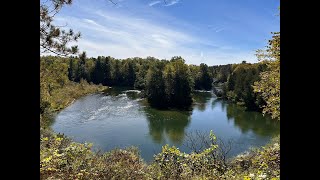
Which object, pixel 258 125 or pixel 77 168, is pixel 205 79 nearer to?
pixel 258 125

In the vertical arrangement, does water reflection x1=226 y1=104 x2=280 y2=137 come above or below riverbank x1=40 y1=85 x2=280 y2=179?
below

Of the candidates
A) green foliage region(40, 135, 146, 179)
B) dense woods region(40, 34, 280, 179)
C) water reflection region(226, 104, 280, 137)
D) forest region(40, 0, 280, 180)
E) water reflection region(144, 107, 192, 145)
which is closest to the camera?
forest region(40, 0, 280, 180)

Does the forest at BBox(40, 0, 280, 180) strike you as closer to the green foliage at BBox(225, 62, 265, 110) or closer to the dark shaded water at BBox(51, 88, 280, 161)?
the dark shaded water at BBox(51, 88, 280, 161)

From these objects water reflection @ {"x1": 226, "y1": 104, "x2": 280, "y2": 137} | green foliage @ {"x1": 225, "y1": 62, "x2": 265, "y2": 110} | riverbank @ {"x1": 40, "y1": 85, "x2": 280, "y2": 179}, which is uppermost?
green foliage @ {"x1": 225, "y1": 62, "x2": 265, "y2": 110}

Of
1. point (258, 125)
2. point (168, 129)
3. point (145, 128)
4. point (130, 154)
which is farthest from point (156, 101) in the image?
point (130, 154)

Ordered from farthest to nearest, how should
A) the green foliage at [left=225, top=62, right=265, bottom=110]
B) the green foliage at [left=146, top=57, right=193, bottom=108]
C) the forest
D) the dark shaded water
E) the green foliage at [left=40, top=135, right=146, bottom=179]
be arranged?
the green foliage at [left=146, top=57, right=193, bottom=108] < the green foliage at [left=225, top=62, right=265, bottom=110] < the dark shaded water < the green foliage at [left=40, top=135, right=146, bottom=179] < the forest

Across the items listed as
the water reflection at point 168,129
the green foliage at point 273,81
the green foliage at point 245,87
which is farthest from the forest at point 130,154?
the green foliage at point 245,87

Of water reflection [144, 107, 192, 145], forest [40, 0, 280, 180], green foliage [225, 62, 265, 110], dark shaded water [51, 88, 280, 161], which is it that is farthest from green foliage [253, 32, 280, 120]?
green foliage [225, 62, 265, 110]

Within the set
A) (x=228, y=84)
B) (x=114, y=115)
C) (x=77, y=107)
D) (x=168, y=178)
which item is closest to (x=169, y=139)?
(x=114, y=115)

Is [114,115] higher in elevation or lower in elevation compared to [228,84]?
lower

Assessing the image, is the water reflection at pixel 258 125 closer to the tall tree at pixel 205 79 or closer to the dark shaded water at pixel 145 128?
the dark shaded water at pixel 145 128
